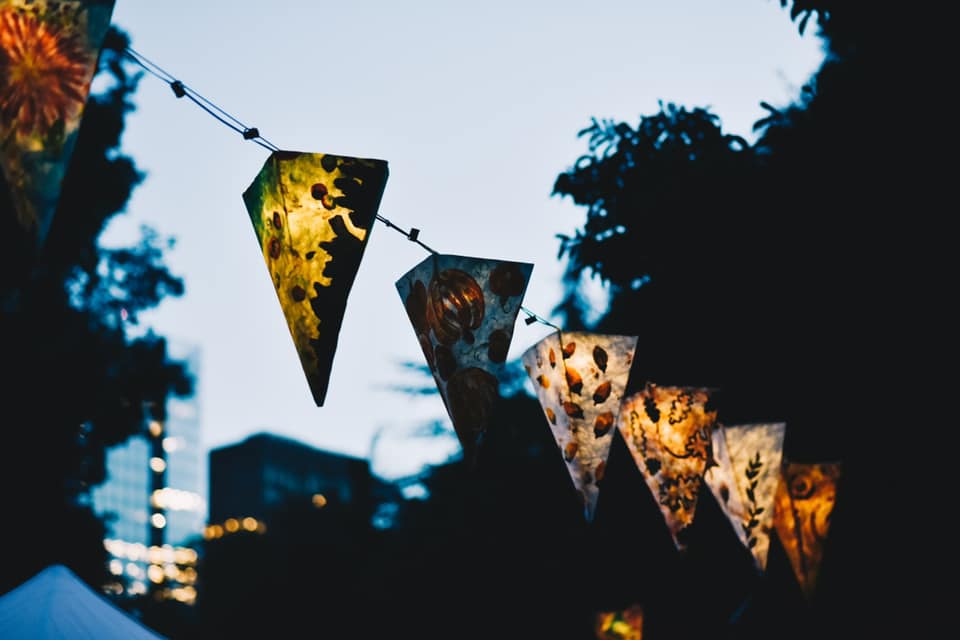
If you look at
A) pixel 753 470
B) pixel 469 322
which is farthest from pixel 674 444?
pixel 469 322

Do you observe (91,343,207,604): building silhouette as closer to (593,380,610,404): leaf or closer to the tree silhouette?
the tree silhouette

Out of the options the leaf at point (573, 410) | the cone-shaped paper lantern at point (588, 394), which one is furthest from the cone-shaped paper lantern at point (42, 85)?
the leaf at point (573, 410)

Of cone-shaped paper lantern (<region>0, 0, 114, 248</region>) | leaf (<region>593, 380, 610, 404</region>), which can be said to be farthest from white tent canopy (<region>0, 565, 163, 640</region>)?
leaf (<region>593, 380, 610, 404</region>)

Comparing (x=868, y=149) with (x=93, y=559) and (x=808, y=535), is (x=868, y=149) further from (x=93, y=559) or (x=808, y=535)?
(x=93, y=559)

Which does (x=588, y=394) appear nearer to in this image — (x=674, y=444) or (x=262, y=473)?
(x=674, y=444)

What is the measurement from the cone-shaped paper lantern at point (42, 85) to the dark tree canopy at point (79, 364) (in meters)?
9.37

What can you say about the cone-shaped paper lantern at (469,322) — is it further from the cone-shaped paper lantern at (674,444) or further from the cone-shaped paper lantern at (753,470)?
the cone-shaped paper lantern at (753,470)

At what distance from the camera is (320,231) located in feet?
16.0

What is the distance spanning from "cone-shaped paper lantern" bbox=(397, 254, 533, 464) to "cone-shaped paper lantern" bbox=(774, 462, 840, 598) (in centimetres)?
389

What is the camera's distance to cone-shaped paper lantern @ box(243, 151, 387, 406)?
15.6ft

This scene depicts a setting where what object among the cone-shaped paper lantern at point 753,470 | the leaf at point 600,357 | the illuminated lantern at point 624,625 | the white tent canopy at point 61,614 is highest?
the leaf at point 600,357

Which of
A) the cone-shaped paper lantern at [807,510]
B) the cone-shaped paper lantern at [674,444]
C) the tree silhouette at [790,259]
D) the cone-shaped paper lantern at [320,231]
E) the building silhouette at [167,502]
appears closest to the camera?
the cone-shaped paper lantern at [320,231]

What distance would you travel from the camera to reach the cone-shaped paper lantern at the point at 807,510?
26.9ft

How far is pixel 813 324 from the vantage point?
9445 mm
